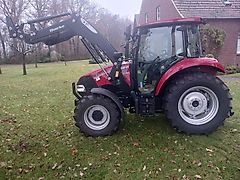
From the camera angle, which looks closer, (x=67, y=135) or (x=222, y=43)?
(x=67, y=135)

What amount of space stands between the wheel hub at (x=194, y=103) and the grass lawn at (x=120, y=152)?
1.71ft

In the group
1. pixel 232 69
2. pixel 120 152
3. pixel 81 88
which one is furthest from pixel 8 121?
pixel 232 69

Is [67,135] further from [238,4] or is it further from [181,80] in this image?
[238,4]

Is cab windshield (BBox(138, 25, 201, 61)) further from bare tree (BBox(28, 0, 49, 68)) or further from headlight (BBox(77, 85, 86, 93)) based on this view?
bare tree (BBox(28, 0, 49, 68))

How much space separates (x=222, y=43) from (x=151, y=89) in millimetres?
13089

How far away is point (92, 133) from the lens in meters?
5.54

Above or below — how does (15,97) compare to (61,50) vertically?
below

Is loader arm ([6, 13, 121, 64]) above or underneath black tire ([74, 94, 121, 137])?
above

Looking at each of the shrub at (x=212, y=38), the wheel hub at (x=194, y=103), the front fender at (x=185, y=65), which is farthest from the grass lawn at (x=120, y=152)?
the shrub at (x=212, y=38)

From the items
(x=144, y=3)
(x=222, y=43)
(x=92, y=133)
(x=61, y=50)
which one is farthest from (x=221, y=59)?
(x=61, y=50)

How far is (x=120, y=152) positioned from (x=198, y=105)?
1.78 m

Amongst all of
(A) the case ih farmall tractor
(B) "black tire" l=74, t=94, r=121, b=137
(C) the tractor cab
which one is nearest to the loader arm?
(A) the case ih farmall tractor

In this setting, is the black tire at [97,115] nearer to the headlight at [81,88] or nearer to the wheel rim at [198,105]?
the headlight at [81,88]

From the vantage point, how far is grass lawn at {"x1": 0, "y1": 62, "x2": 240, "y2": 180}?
4285mm
